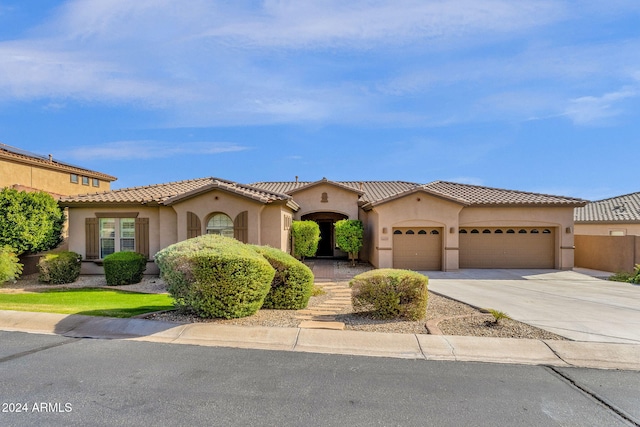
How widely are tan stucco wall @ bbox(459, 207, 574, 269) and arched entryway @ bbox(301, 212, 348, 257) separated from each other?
7.83 m

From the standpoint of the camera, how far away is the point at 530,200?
1797 centimetres

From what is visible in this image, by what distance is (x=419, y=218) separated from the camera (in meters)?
17.4

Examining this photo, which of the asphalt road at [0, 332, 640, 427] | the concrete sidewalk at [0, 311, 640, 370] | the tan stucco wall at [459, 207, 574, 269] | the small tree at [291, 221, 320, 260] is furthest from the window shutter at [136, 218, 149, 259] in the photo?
the tan stucco wall at [459, 207, 574, 269]

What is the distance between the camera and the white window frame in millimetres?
15969

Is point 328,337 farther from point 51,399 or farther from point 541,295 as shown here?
point 541,295

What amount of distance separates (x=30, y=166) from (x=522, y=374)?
29.2 meters

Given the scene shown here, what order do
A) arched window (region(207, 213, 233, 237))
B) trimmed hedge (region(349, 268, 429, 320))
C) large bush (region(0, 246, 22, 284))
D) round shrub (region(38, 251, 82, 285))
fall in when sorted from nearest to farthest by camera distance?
trimmed hedge (region(349, 268, 429, 320)), large bush (region(0, 246, 22, 284)), round shrub (region(38, 251, 82, 285)), arched window (region(207, 213, 233, 237))

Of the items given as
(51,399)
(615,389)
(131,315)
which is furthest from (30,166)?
(615,389)

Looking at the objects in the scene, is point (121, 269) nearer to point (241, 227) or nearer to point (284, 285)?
point (241, 227)

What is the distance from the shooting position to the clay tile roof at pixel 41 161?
70.0 feet

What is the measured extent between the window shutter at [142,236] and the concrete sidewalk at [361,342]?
8052 mm

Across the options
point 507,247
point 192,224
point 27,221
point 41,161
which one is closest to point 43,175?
point 41,161

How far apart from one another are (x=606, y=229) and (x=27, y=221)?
34.0 meters

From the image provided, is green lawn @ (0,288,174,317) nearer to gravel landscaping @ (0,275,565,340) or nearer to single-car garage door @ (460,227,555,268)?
gravel landscaping @ (0,275,565,340)
